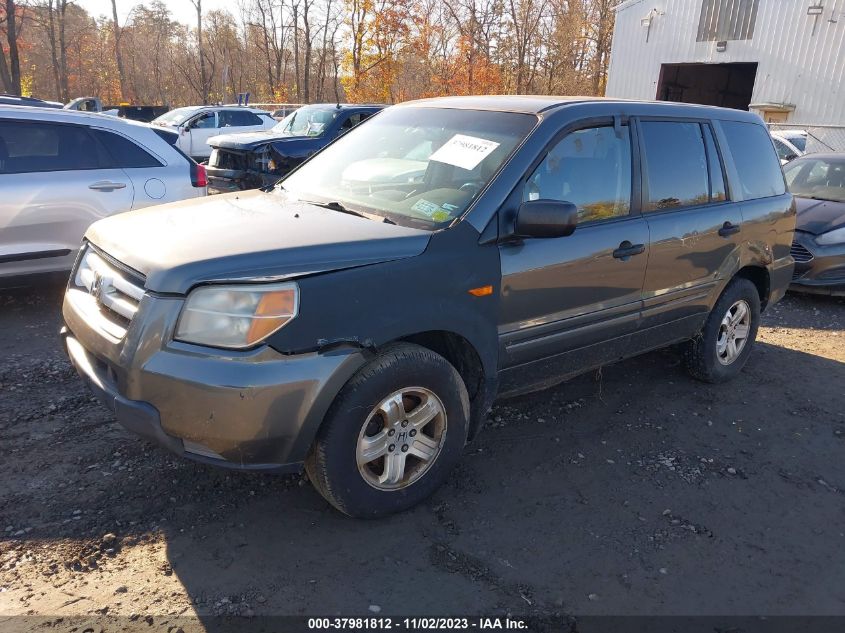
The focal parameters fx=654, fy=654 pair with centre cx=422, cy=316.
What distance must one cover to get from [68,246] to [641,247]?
4.56 meters

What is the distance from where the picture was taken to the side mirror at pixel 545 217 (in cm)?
302

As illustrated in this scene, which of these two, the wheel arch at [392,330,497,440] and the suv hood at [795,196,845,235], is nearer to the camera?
the wheel arch at [392,330,497,440]

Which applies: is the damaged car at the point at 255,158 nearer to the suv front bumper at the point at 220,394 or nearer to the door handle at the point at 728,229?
the door handle at the point at 728,229

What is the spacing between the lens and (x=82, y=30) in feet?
142

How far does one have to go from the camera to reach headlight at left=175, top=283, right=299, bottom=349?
2500mm

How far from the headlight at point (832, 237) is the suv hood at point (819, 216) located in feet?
0.15

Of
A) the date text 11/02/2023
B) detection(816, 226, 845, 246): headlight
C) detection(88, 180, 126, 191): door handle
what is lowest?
the date text 11/02/2023

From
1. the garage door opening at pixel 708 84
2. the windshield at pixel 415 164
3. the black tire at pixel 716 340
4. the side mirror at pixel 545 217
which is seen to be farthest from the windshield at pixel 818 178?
the garage door opening at pixel 708 84

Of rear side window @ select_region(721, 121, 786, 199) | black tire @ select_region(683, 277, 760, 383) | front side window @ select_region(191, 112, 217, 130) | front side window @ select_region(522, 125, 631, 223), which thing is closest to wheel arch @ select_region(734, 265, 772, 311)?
black tire @ select_region(683, 277, 760, 383)

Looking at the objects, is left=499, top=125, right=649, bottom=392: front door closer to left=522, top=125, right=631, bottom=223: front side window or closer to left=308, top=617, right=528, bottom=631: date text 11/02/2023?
left=522, top=125, right=631, bottom=223: front side window

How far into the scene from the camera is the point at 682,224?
4.06 metres

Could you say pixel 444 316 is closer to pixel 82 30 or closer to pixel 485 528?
pixel 485 528

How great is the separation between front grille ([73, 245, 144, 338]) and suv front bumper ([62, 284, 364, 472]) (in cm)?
11

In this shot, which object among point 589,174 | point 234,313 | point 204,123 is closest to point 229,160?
point 589,174
